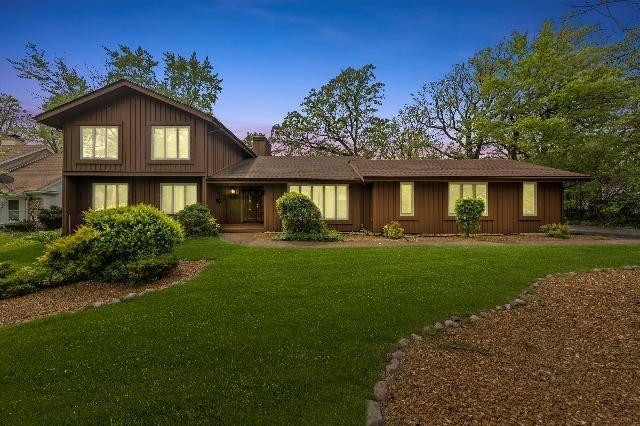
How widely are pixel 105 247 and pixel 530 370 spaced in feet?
26.7

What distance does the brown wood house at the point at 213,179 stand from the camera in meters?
16.1

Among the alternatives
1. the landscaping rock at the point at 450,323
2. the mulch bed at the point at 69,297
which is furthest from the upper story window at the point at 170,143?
the landscaping rock at the point at 450,323

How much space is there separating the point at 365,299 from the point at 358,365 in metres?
2.34

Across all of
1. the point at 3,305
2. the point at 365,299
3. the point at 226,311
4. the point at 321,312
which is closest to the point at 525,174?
the point at 365,299

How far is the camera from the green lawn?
287cm

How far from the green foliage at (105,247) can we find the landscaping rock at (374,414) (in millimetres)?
6691

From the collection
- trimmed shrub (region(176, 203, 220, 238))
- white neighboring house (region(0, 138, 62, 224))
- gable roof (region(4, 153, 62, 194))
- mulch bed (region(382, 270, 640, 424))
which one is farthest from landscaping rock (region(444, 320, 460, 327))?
gable roof (region(4, 153, 62, 194))

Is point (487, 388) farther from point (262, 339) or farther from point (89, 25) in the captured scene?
point (89, 25)

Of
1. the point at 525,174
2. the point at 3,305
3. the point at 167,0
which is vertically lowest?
the point at 3,305

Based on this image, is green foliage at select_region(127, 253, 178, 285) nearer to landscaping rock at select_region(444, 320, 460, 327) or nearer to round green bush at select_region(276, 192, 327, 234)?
landscaping rock at select_region(444, 320, 460, 327)

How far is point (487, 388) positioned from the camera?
3.29 meters

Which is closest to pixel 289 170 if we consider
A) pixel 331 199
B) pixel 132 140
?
pixel 331 199

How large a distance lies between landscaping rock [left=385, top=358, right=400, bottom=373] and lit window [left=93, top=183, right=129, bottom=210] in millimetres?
17514

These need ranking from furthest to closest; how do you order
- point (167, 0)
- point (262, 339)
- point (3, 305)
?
point (167, 0) < point (3, 305) < point (262, 339)
